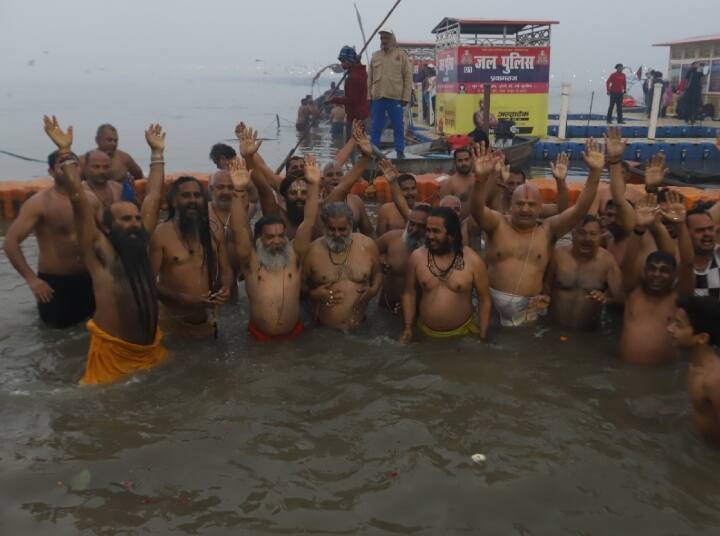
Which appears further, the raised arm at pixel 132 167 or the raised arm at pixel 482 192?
the raised arm at pixel 132 167

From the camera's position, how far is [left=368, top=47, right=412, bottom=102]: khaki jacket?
1123 cm

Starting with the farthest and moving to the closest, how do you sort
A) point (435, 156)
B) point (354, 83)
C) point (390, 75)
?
point (435, 156), point (390, 75), point (354, 83)

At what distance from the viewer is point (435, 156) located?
14.3 meters

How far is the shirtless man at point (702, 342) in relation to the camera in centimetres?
378

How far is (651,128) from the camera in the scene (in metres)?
19.0

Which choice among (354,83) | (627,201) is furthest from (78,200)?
(354,83)

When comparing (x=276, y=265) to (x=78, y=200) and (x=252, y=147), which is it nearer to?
(x=252, y=147)

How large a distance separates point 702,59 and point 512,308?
2188 cm

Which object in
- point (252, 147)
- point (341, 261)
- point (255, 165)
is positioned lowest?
point (341, 261)

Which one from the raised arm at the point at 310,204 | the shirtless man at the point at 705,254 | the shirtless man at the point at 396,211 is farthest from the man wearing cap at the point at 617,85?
the raised arm at the point at 310,204

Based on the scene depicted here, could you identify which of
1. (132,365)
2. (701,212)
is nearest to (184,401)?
(132,365)

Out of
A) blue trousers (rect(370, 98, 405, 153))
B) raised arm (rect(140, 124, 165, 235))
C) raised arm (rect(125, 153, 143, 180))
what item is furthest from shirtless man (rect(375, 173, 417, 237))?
blue trousers (rect(370, 98, 405, 153))

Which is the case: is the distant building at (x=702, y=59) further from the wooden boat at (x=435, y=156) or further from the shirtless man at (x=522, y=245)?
the shirtless man at (x=522, y=245)

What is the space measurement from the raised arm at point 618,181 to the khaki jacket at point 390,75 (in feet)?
21.1
